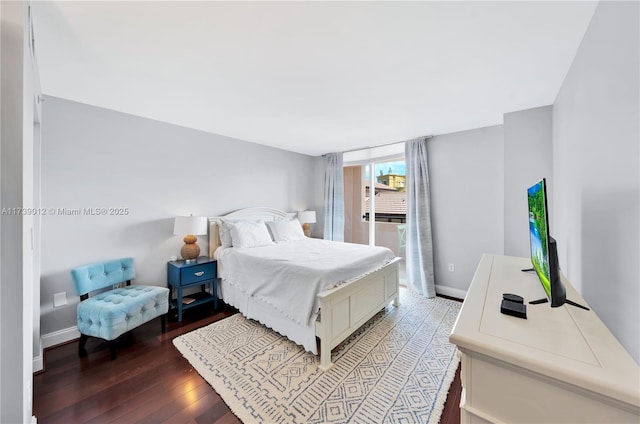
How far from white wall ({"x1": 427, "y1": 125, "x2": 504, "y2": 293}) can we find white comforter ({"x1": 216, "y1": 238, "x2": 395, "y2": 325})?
1127 millimetres

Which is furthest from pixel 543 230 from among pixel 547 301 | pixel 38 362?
pixel 38 362

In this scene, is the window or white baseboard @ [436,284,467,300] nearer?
white baseboard @ [436,284,467,300]

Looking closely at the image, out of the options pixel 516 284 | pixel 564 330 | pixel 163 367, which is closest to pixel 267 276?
pixel 163 367

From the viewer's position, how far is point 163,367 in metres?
2.03

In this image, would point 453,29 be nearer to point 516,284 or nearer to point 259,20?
point 259,20

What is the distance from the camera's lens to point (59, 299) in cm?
235

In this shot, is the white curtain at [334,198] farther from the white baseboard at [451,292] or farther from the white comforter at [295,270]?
the white baseboard at [451,292]

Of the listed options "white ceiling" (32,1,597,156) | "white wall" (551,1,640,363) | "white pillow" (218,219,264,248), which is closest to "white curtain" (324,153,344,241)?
"white ceiling" (32,1,597,156)

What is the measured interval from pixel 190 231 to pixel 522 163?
3868 millimetres

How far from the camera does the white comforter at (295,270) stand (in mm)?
2168

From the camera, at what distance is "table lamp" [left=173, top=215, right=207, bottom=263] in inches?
116

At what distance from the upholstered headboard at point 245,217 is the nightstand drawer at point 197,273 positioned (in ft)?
1.01

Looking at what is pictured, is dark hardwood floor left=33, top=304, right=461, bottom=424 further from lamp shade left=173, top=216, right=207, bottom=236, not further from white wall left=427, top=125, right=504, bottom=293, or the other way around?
white wall left=427, top=125, right=504, bottom=293

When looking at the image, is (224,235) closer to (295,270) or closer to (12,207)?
(295,270)
